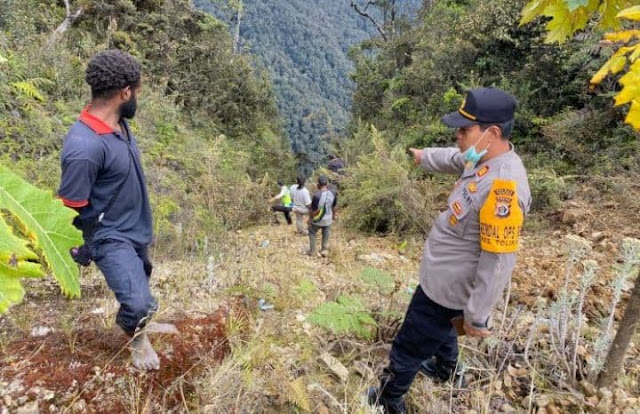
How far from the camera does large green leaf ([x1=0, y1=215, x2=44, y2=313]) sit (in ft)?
1.87

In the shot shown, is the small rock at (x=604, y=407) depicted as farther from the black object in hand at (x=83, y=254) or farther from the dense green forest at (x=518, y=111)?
the dense green forest at (x=518, y=111)

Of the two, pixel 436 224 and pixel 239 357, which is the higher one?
pixel 436 224

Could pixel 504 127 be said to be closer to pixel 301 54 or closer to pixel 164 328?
pixel 164 328

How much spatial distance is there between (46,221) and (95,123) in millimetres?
1501

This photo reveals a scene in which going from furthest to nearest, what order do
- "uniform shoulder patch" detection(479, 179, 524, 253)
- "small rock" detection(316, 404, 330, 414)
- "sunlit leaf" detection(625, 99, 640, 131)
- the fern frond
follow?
the fern frond
"small rock" detection(316, 404, 330, 414)
"uniform shoulder patch" detection(479, 179, 524, 253)
"sunlit leaf" detection(625, 99, 640, 131)

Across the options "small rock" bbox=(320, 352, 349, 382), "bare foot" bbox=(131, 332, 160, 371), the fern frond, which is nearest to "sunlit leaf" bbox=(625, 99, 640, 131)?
"small rock" bbox=(320, 352, 349, 382)

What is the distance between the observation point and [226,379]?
2.08 metres

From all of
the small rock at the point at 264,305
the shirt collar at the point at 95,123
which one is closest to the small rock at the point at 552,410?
the small rock at the point at 264,305

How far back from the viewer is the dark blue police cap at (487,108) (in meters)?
1.87

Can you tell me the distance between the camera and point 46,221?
63cm

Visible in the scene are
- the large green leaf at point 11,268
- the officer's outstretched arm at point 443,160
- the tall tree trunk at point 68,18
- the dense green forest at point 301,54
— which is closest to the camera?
the large green leaf at point 11,268

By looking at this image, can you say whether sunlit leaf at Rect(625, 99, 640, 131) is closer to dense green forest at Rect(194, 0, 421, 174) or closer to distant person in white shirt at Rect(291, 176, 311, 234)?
distant person in white shirt at Rect(291, 176, 311, 234)

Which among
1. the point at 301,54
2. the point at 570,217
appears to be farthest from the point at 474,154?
the point at 301,54

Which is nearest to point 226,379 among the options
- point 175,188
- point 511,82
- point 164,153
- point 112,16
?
point 175,188
